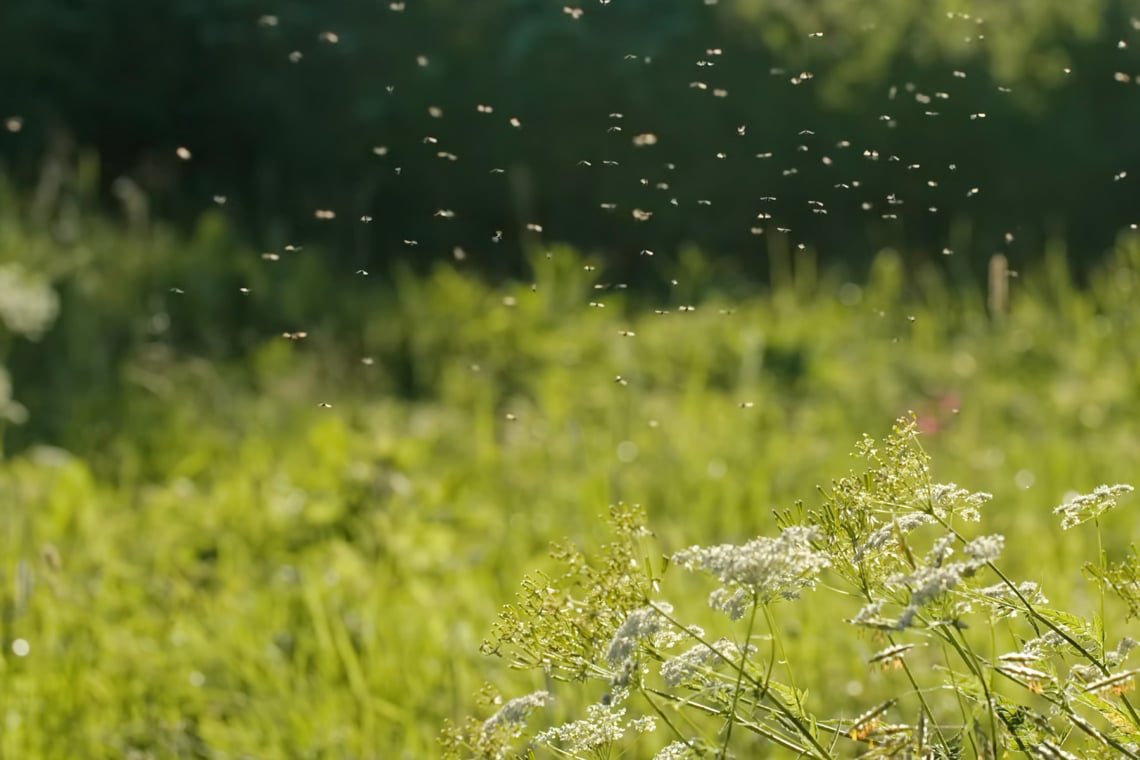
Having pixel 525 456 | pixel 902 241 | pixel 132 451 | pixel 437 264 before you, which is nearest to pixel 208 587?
pixel 132 451

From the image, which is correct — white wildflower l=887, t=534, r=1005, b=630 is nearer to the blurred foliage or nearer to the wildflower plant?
the wildflower plant

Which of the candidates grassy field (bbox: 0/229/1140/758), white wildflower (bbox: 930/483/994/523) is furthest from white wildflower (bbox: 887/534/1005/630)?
grassy field (bbox: 0/229/1140/758)

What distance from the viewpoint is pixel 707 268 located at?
574 centimetres

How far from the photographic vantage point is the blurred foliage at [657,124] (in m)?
5.99

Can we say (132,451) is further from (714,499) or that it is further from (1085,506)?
(1085,506)

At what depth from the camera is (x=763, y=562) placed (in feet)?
4.38

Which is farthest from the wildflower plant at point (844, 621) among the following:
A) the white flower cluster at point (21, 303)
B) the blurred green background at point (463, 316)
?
the white flower cluster at point (21, 303)

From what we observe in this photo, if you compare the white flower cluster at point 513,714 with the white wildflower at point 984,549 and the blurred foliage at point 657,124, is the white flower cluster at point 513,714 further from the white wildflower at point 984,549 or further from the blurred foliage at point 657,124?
the blurred foliage at point 657,124

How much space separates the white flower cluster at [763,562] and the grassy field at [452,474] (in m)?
0.52

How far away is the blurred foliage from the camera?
19.7 feet

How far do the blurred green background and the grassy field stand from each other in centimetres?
1

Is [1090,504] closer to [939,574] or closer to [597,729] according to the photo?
[939,574]

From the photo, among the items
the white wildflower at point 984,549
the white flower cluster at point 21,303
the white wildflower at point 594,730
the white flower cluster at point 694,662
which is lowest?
the white flower cluster at point 21,303

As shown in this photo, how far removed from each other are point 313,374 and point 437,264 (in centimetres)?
110
